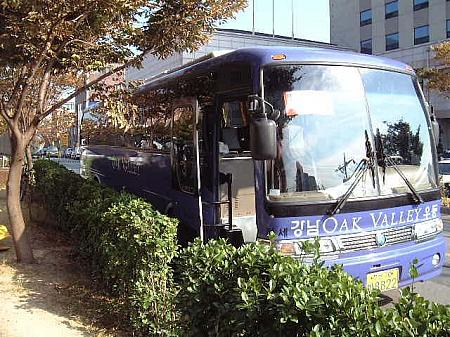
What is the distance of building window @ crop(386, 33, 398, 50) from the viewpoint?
53.7m

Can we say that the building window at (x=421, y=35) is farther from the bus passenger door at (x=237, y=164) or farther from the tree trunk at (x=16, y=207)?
the tree trunk at (x=16, y=207)

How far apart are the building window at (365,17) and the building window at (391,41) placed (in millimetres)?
3601

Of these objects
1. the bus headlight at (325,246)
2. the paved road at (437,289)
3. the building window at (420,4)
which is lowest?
the paved road at (437,289)

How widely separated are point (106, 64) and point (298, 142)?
3.56 m

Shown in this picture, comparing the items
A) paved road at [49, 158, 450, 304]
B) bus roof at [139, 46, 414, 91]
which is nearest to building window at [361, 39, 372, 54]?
paved road at [49, 158, 450, 304]

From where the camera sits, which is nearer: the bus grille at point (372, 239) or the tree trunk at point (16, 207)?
the bus grille at point (372, 239)

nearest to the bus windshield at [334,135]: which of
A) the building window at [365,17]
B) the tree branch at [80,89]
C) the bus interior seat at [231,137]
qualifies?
the bus interior seat at [231,137]

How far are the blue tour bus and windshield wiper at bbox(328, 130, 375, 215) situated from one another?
1 cm

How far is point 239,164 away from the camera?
6.82m

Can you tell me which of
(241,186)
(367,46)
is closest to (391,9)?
(367,46)

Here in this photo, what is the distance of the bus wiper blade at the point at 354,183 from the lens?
4.91 m

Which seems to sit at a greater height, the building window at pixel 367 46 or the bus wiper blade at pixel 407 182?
the building window at pixel 367 46

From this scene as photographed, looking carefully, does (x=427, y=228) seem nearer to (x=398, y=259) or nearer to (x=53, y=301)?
(x=398, y=259)

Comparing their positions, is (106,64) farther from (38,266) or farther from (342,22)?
(342,22)
